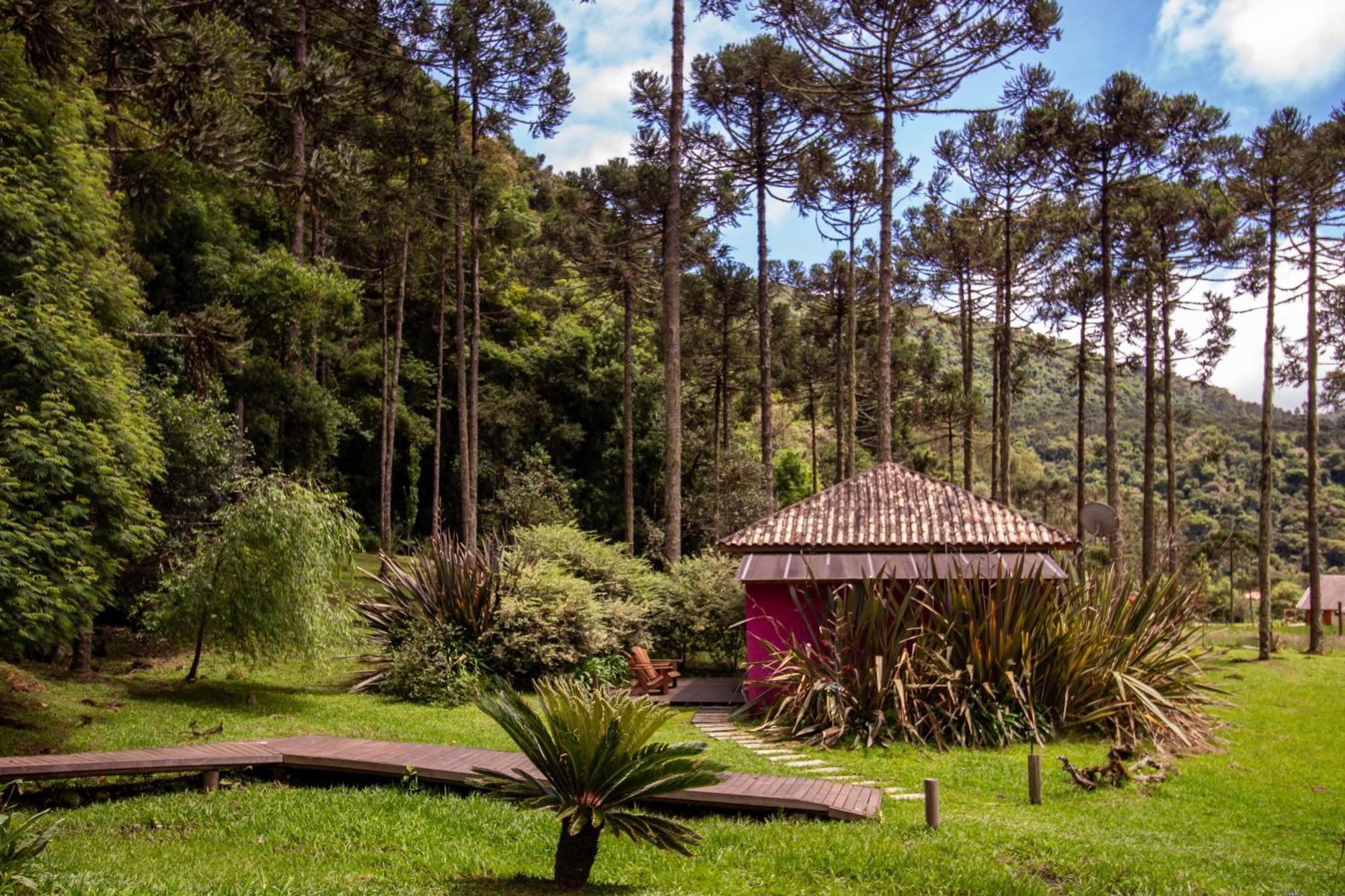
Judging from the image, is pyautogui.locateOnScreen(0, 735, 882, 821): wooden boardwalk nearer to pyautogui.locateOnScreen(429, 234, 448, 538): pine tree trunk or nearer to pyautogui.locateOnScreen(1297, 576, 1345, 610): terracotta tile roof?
pyautogui.locateOnScreen(429, 234, 448, 538): pine tree trunk

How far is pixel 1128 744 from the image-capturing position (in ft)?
35.9

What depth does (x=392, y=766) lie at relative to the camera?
26.1 ft

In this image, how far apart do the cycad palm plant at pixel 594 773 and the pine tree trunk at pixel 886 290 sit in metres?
13.9

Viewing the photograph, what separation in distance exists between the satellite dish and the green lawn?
3.72 m

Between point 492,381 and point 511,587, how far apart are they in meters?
18.8

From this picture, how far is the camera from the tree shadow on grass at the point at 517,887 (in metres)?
5.30

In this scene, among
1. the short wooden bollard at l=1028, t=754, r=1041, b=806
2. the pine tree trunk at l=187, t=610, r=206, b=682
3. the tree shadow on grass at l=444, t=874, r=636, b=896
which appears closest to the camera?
the tree shadow on grass at l=444, t=874, r=636, b=896

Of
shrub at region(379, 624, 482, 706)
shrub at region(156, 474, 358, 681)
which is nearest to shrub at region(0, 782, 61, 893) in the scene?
shrub at region(156, 474, 358, 681)

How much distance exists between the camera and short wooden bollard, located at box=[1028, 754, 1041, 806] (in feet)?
26.7

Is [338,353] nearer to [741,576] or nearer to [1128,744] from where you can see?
[741,576]

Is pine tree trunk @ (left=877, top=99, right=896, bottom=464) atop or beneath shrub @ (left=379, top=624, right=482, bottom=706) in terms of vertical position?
atop

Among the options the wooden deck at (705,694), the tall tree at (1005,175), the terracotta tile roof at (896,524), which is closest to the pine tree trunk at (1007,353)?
the tall tree at (1005,175)

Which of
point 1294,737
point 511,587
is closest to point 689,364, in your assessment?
point 511,587

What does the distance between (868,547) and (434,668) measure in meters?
6.29
